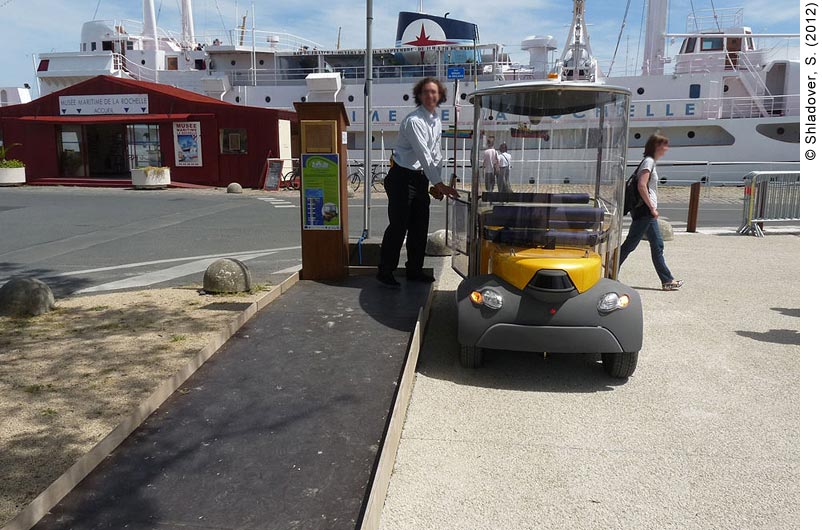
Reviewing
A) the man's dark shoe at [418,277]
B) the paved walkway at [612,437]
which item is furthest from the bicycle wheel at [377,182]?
the paved walkway at [612,437]

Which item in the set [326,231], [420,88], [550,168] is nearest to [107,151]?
[326,231]

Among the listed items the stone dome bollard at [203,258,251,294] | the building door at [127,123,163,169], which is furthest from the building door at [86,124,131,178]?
the stone dome bollard at [203,258,251,294]

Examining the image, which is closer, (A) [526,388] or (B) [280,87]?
(A) [526,388]

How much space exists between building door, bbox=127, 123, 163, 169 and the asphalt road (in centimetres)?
470

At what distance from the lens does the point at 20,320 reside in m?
5.72

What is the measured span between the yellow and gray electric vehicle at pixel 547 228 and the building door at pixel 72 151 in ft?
82.1

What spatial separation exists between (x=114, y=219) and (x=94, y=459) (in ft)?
41.1

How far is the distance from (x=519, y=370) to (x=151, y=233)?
31.0 ft

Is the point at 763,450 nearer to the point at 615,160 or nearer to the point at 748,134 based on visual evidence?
the point at 615,160

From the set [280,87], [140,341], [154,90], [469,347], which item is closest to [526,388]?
[469,347]

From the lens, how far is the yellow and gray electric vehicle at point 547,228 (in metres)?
4.16

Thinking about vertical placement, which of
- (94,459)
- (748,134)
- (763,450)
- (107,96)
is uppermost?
(107,96)

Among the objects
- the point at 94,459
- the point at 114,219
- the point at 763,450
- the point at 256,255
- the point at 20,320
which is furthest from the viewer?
the point at 114,219

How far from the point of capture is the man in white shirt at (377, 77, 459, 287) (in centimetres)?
541
